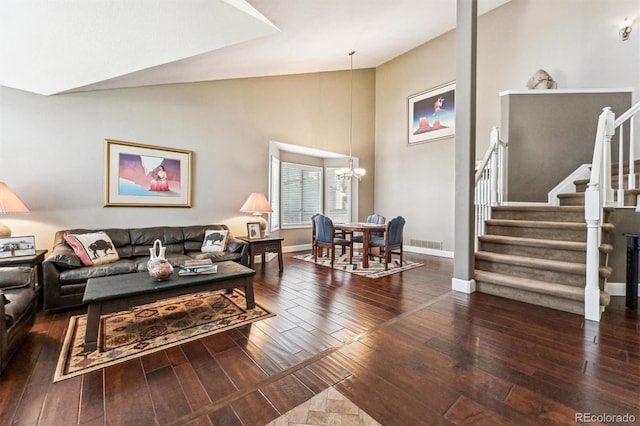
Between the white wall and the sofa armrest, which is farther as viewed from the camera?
the white wall

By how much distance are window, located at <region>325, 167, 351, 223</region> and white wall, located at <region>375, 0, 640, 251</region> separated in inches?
32.5

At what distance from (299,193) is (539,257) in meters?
4.73

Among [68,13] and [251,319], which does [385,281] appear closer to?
[251,319]

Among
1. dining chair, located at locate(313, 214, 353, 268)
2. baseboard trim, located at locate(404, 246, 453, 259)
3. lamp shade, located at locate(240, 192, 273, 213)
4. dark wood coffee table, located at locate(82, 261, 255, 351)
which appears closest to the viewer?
dark wood coffee table, located at locate(82, 261, 255, 351)

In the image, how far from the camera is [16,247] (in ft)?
9.34

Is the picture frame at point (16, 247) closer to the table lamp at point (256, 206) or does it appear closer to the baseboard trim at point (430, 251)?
the table lamp at point (256, 206)

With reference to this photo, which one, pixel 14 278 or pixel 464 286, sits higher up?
pixel 14 278

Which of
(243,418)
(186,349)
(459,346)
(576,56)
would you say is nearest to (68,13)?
(186,349)

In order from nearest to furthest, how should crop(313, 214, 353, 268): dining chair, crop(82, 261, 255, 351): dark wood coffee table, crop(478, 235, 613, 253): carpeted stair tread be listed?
crop(82, 261, 255, 351): dark wood coffee table
crop(478, 235, 613, 253): carpeted stair tread
crop(313, 214, 353, 268): dining chair

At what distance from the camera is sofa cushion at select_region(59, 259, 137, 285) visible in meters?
2.77

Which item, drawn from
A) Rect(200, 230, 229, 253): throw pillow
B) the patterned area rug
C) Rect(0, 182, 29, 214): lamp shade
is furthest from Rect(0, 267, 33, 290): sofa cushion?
the patterned area rug

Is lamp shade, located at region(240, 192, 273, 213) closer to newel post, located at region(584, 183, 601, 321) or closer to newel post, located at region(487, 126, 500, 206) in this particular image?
newel post, located at region(487, 126, 500, 206)

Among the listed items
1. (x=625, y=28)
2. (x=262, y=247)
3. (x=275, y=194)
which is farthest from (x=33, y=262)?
(x=625, y=28)

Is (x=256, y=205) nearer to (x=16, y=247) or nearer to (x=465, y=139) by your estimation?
(x=16, y=247)
